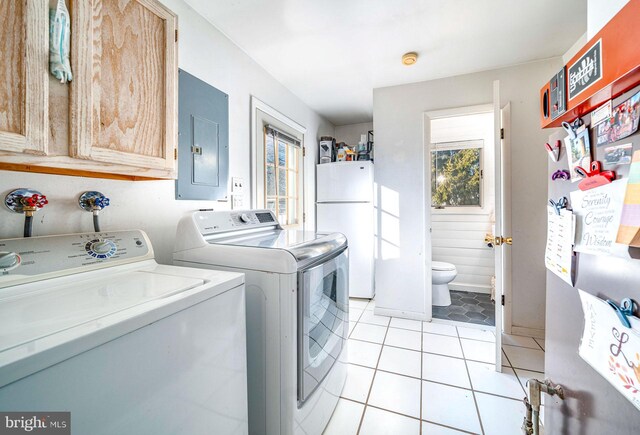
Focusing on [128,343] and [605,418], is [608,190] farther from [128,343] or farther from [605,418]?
[128,343]

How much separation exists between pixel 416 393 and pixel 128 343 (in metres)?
1.69

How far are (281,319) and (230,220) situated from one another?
74 centimetres

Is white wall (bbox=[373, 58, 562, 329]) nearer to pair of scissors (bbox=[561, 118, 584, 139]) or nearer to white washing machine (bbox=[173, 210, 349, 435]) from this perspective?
white washing machine (bbox=[173, 210, 349, 435])

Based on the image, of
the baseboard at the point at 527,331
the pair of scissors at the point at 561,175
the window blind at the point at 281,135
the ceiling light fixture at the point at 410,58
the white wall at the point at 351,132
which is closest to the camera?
the pair of scissors at the point at 561,175

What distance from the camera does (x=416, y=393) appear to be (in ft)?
5.39

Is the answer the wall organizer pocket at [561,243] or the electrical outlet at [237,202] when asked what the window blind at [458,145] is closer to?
the electrical outlet at [237,202]

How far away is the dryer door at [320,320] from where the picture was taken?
1.17 m

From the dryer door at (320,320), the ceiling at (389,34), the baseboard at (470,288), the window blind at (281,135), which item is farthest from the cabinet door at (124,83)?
the baseboard at (470,288)

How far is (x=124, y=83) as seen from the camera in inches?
39.6

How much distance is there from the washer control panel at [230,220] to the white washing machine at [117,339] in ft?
1.08

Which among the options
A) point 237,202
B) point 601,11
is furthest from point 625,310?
point 237,202

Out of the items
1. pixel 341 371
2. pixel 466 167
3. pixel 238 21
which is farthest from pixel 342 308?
pixel 466 167

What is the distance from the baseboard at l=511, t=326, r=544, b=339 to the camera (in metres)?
2.31

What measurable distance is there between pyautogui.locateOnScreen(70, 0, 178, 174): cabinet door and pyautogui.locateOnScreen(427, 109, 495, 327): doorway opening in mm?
3180
